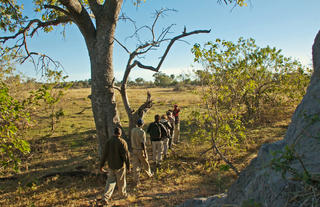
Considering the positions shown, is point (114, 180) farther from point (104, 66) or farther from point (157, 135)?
point (104, 66)

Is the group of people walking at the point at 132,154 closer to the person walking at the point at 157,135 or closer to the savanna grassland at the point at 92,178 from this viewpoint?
the person walking at the point at 157,135

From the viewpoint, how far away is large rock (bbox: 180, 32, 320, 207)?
191 cm

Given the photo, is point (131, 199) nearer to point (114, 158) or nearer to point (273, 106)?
point (114, 158)

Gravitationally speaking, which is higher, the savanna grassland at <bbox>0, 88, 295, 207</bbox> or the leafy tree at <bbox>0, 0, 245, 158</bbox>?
the leafy tree at <bbox>0, 0, 245, 158</bbox>

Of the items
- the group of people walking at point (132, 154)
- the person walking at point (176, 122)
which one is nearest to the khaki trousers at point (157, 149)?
the group of people walking at point (132, 154)

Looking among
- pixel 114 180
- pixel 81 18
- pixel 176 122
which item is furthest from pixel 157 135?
pixel 81 18

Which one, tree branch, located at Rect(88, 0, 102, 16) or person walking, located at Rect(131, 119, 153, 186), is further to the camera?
tree branch, located at Rect(88, 0, 102, 16)

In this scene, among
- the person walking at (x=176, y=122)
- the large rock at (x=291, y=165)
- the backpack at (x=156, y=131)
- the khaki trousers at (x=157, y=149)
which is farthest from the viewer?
the person walking at (x=176, y=122)

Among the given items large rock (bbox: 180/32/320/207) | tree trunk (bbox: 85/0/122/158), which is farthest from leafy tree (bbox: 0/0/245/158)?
large rock (bbox: 180/32/320/207)

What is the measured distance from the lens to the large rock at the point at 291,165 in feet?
6.27

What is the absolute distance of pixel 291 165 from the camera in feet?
7.14

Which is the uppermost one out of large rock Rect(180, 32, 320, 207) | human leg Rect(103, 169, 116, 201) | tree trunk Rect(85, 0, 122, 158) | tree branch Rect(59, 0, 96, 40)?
tree branch Rect(59, 0, 96, 40)

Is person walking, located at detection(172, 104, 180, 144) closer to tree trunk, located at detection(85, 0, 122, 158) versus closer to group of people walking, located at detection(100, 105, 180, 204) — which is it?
group of people walking, located at detection(100, 105, 180, 204)

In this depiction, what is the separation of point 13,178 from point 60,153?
7.48 ft
